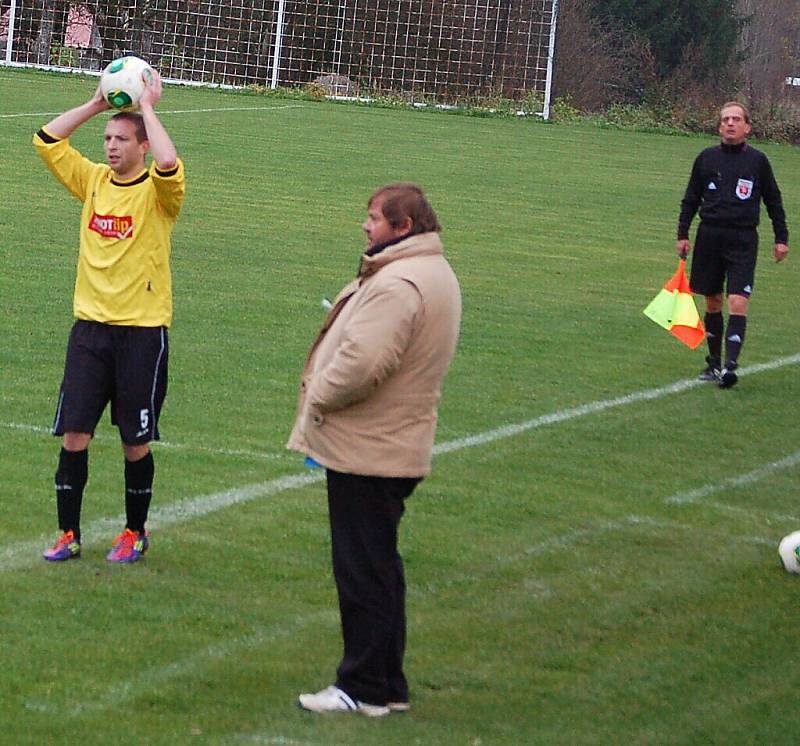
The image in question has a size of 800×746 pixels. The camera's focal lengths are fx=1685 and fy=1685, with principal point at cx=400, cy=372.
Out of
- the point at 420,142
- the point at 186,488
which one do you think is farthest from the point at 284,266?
the point at 420,142

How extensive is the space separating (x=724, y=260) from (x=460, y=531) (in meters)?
5.33

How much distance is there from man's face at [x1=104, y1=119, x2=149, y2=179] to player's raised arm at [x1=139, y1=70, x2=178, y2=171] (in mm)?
86

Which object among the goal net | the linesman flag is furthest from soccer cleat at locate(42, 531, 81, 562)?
the goal net

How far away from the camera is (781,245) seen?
41.6ft

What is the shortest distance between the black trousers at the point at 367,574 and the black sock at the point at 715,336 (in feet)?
24.5

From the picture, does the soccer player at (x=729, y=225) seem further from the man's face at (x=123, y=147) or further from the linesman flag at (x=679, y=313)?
the man's face at (x=123, y=147)

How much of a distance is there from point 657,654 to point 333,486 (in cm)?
163

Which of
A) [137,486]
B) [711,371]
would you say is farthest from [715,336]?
[137,486]

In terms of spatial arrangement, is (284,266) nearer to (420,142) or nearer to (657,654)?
(657,654)

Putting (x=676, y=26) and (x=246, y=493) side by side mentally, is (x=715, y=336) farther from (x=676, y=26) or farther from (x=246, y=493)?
(x=676, y=26)

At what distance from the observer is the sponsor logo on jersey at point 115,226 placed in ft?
23.0

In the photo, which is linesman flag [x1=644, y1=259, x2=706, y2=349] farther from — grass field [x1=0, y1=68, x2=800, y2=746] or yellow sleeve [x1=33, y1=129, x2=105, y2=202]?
yellow sleeve [x1=33, y1=129, x2=105, y2=202]

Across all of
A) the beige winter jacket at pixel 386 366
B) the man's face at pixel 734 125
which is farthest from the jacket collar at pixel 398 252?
the man's face at pixel 734 125

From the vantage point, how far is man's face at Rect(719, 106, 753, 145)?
12.3 metres
